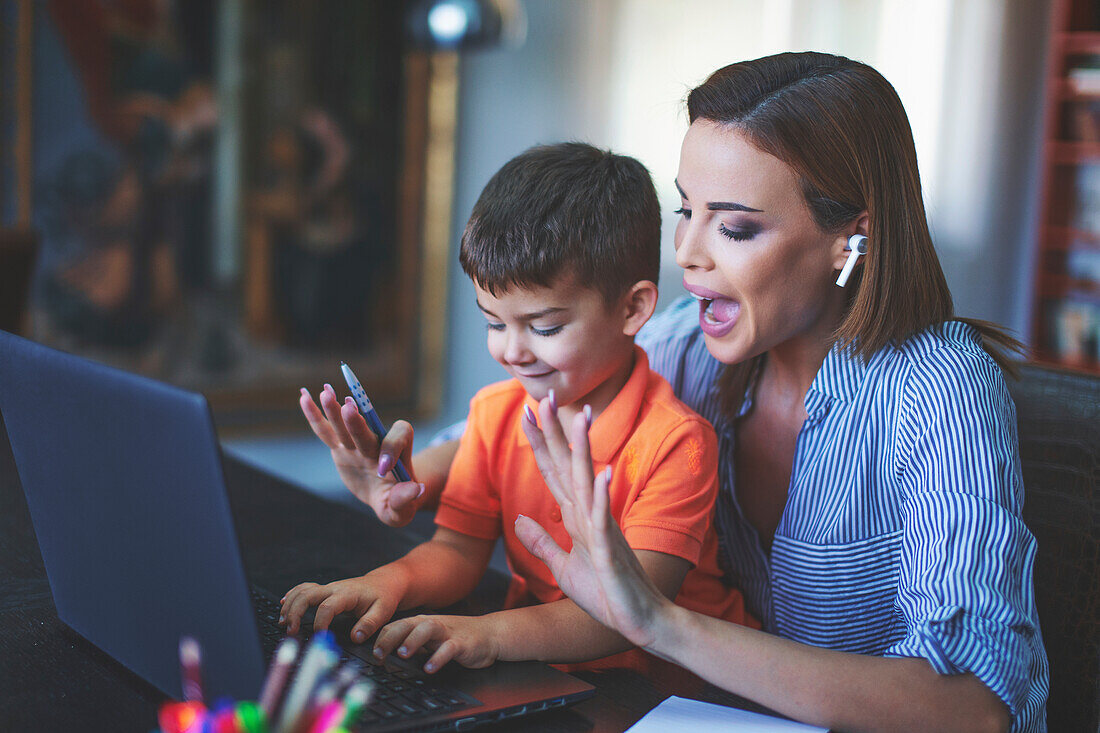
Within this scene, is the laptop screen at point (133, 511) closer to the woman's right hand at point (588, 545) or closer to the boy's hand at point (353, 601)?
the boy's hand at point (353, 601)

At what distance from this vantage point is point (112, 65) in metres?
3.14

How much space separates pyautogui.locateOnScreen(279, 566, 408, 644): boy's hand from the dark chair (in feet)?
2.37

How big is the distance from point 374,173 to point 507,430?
2.73 m

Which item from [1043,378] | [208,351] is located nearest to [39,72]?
[208,351]

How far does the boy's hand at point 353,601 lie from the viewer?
0.91 metres

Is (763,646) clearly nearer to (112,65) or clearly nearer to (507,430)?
(507,430)

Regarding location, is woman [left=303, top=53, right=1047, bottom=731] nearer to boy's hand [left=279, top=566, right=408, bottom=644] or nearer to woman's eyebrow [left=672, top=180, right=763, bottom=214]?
woman's eyebrow [left=672, top=180, right=763, bottom=214]

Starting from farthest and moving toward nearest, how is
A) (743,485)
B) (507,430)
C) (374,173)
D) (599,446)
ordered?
(374,173)
(743,485)
(507,430)
(599,446)

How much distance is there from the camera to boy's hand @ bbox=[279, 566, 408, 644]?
2.98 ft

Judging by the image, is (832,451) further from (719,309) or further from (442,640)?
(442,640)

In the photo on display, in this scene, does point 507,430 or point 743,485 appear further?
point 743,485

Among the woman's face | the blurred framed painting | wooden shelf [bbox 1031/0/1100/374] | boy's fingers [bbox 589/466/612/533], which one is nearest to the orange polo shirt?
the woman's face

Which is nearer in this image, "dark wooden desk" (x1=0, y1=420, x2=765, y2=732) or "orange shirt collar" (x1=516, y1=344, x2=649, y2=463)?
"dark wooden desk" (x1=0, y1=420, x2=765, y2=732)

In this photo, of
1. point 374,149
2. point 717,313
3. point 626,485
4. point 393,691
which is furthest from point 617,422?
point 374,149
